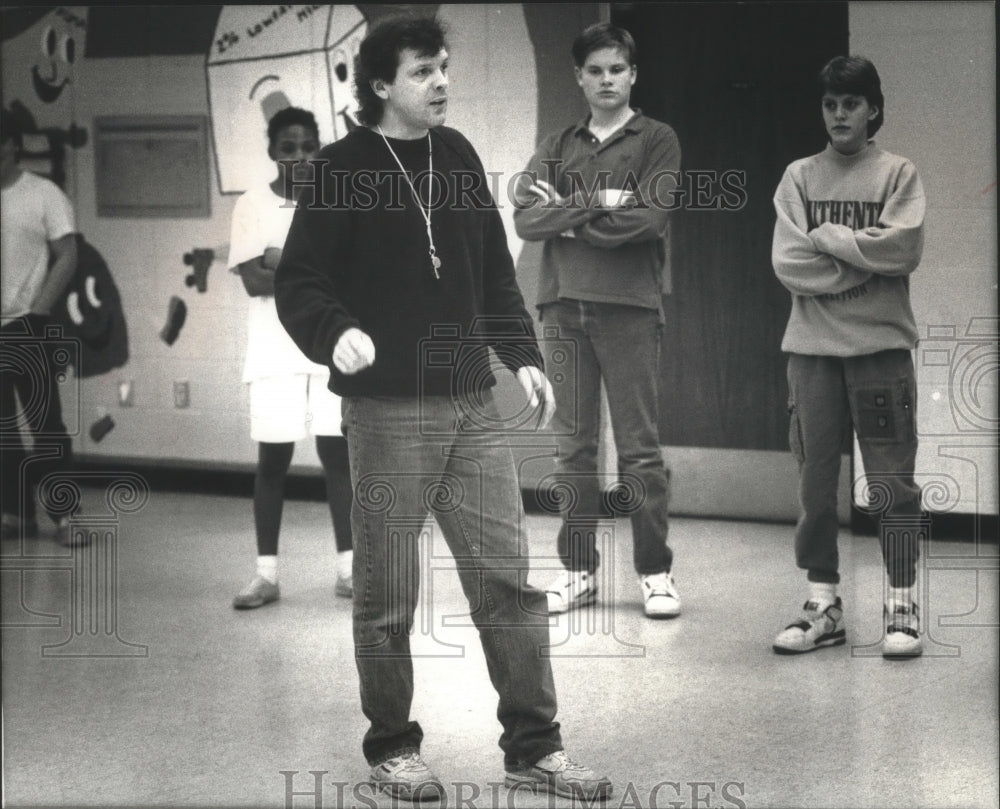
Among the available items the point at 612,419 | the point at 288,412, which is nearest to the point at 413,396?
the point at 288,412

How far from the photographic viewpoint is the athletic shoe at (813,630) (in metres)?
3.50

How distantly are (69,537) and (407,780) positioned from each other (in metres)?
1.23

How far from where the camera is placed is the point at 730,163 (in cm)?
340

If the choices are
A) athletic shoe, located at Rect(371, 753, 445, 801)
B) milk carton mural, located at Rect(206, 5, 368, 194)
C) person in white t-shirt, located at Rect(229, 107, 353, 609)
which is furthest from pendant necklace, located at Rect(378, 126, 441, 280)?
athletic shoe, located at Rect(371, 753, 445, 801)

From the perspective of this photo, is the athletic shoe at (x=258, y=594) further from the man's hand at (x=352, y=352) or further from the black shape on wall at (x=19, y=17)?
the black shape on wall at (x=19, y=17)

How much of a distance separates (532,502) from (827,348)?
2.70ft

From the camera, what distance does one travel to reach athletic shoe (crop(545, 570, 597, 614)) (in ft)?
11.9

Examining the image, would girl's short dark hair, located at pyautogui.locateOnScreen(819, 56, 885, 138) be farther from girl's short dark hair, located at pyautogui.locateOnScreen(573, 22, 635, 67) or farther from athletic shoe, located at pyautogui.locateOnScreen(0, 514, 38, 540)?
athletic shoe, located at pyautogui.locateOnScreen(0, 514, 38, 540)

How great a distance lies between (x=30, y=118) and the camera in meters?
3.38

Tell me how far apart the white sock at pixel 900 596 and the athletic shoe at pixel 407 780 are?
50.0 inches

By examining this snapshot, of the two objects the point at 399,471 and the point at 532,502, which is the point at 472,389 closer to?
the point at 399,471

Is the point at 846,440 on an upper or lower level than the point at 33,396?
lower

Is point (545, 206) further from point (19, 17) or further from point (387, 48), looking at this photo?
point (19, 17)

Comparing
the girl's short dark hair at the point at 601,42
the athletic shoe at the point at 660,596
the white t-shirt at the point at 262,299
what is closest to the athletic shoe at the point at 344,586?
the white t-shirt at the point at 262,299
